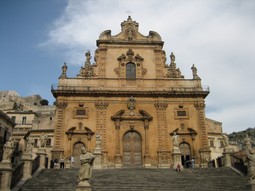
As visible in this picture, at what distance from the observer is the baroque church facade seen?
25.7m

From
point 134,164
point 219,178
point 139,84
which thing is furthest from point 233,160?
point 139,84

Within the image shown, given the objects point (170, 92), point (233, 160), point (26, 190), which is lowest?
point (26, 190)

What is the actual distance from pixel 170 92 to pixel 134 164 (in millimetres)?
7470

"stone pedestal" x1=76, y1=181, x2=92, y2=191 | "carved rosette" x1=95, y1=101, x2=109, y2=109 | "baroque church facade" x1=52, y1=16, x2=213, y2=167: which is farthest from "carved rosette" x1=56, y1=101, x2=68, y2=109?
"stone pedestal" x1=76, y1=181, x2=92, y2=191

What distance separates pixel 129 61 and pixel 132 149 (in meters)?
8.76

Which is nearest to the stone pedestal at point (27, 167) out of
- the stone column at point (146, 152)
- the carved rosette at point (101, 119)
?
the carved rosette at point (101, 119)

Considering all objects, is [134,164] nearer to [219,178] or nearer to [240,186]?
[219,178]

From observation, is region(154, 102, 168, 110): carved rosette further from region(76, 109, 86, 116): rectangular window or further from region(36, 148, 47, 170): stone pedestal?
region(36, 148, 47, 170): stone pedestal

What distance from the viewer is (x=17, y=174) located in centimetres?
1622

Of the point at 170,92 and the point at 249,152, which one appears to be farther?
the point at 170,92

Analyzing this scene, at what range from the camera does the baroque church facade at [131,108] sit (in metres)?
25.7

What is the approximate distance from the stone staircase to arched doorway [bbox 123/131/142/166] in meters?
5.99

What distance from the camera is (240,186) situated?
16.5 m

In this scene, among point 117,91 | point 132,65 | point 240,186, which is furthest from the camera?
point 132,65
